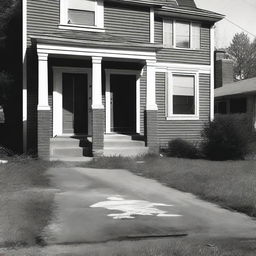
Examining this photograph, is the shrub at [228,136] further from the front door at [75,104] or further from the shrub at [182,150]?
the front door at [75,104]

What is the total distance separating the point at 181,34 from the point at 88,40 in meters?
6.10

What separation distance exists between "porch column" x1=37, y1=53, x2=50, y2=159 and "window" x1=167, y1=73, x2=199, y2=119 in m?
6.55

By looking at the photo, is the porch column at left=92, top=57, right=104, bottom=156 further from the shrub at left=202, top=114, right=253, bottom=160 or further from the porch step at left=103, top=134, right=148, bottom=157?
the shrub at left=202, top=114, right=253, bottom=160

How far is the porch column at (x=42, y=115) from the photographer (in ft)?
48.2

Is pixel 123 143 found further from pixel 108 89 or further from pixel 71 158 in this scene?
pixel 108 89

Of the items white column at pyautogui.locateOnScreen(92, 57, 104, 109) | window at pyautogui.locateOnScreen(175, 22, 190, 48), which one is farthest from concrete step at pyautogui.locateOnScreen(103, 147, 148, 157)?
window at pyautogui.locateOnScreen(175, 22, 190, 48)

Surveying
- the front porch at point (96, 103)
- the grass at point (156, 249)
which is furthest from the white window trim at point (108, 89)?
the grass at point (156, 249)

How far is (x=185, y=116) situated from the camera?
19.9 metres

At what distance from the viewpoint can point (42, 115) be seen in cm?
1472

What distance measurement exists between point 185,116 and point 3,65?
8.49 metres

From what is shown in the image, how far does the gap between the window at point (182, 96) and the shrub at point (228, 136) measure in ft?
9.69

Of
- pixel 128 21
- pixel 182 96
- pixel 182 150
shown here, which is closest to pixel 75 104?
pixel 128 21

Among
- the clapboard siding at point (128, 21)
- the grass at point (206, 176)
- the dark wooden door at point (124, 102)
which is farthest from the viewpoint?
the dark wooden door at point (124, 102)

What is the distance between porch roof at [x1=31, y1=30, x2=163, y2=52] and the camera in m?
14.9
